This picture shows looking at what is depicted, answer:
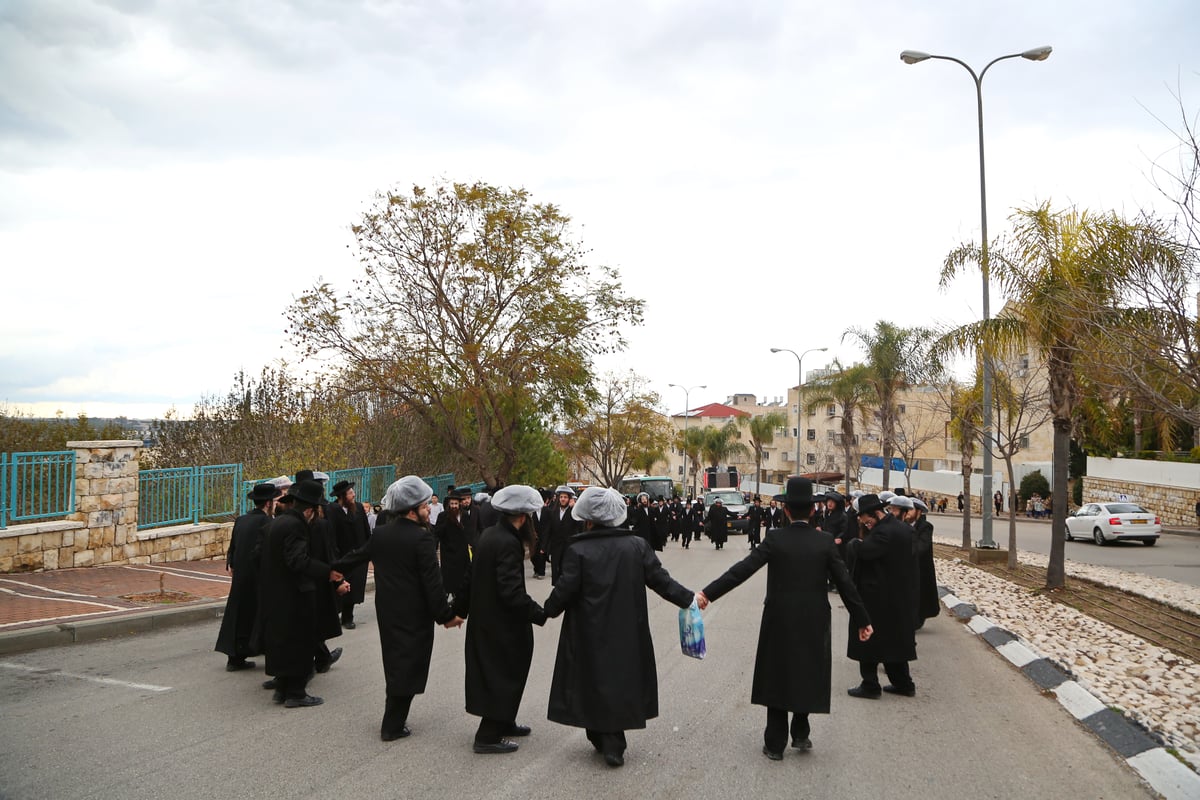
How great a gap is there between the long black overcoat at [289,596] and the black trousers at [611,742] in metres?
2.47

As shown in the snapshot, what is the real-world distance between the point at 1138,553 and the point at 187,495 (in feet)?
80.7

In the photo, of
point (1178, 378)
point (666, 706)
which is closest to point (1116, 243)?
point (1178, 378)

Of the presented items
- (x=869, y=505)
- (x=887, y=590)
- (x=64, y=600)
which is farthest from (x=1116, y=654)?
(x=64, y=600)

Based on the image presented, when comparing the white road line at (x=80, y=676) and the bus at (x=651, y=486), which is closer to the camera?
the white road line at (x=80, y=676)

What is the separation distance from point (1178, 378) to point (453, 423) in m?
20.7

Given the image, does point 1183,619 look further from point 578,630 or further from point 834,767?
point 578,630

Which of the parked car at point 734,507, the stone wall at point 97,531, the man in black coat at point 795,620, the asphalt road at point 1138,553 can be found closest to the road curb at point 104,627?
the stone wall at point 97,531

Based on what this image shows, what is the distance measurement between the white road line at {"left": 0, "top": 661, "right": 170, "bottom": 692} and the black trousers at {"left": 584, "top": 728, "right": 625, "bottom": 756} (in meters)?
4.01

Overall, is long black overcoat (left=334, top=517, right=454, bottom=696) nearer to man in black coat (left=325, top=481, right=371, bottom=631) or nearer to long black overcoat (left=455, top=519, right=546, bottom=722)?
long black overcoat (left=455, top=519, right=546, bottom=722)

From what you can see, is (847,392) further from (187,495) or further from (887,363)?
(187,495)

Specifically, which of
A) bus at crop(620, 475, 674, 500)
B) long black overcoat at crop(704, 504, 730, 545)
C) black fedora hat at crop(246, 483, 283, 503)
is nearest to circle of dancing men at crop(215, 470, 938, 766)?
black fedora hat at crop(246, 483, 283, 503)

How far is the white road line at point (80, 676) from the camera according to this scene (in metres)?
7.73

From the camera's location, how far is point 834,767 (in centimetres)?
580

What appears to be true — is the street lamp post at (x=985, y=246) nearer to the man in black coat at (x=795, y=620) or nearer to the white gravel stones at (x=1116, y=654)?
the white gravel stones at (x=1116, y=654)
